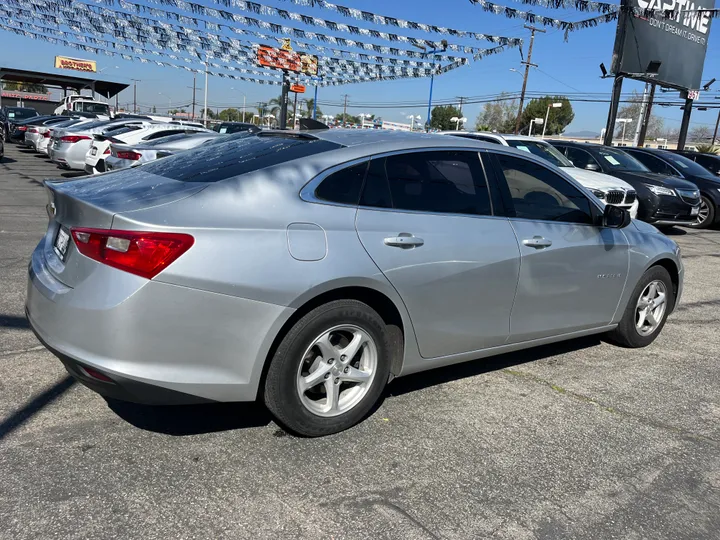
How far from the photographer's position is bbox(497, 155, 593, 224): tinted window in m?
3.97

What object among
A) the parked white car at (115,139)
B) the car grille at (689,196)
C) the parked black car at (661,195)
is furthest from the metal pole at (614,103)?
the parked white car at (115,139)

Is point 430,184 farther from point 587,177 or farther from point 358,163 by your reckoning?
point 587,177

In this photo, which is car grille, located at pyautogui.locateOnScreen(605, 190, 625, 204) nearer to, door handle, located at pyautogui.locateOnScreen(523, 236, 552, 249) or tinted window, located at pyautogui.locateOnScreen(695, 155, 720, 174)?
door handle, located at pyautogui.locateOnScreen(523, 236, 552, 249)

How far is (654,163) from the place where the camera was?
1380cm

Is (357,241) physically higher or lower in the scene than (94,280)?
higher

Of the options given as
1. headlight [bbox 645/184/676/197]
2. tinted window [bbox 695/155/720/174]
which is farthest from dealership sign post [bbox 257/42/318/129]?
headlight [bbox 645/184/676/197]

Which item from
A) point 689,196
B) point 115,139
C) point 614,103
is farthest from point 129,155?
point 614,103

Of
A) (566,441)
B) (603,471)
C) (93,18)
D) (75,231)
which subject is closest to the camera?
(75,231)

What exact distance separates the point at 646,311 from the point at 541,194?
5.41 ft

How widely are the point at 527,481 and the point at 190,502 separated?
1587 millimetres

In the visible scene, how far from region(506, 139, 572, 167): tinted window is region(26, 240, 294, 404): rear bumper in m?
8.86

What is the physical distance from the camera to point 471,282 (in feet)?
11.6

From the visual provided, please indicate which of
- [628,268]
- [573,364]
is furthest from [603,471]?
[628,268]

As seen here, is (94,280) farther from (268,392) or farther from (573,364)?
(573,364)
